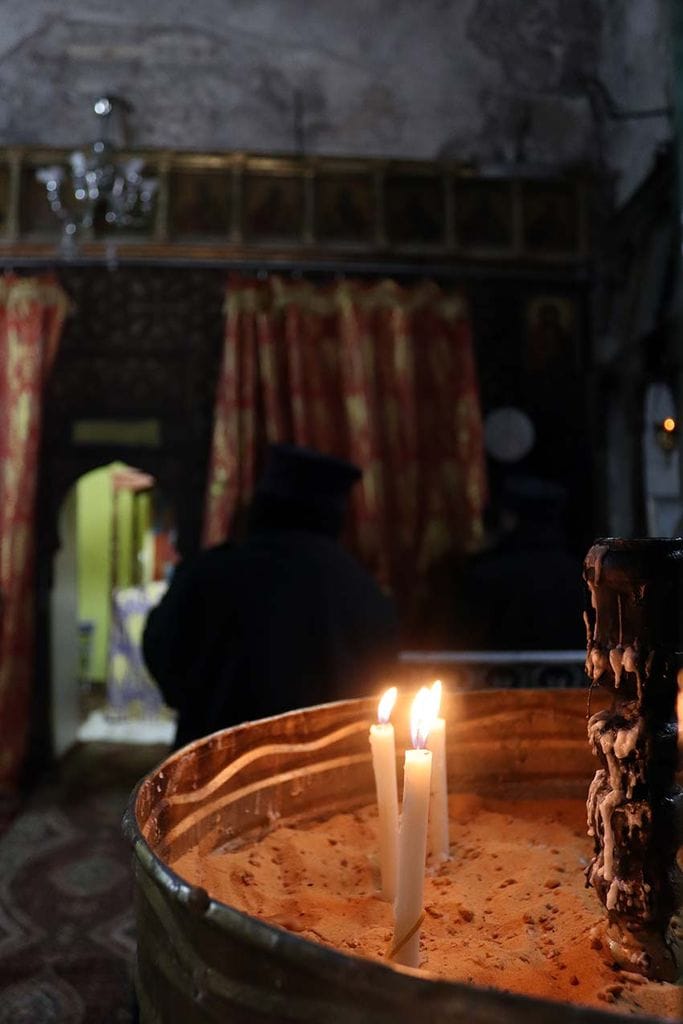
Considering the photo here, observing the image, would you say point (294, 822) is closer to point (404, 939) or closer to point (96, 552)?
point (404, 939)

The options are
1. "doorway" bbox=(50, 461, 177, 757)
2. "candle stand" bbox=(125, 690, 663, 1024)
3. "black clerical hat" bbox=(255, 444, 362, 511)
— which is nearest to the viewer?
"candle stand" bbox=(125, 690, 663, 1024)

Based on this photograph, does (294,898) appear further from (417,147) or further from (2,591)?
(417,147)

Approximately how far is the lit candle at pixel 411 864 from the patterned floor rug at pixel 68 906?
63.1 inches

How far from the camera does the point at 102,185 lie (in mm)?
4742

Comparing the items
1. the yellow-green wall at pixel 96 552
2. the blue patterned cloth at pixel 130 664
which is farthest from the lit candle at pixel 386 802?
the yellow-green wall at pixel 96 552

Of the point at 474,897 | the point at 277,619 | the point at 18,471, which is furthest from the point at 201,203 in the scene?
the point at 474,897

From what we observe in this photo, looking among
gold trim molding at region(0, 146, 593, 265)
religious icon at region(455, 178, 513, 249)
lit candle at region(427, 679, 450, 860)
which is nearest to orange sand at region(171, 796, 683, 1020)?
lit candle at region(427, 679, 450, 860)

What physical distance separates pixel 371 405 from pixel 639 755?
4715 mm

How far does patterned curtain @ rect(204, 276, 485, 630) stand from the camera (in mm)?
5133

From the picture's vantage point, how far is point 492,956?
604mm

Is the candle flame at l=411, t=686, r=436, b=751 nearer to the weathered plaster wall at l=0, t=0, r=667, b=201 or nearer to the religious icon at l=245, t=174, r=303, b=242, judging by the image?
the religious icon at l=245, t=174, r=303, b=242

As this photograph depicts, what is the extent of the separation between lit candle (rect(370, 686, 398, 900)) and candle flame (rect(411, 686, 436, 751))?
36 millimetres

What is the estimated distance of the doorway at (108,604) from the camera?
5633mm

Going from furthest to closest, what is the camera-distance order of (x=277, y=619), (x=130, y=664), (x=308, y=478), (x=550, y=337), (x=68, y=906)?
(x=130, y=664) → (x=550, y=337) → (x=68, y=906) → (x=308, y=478) → (x=277, y=619)
